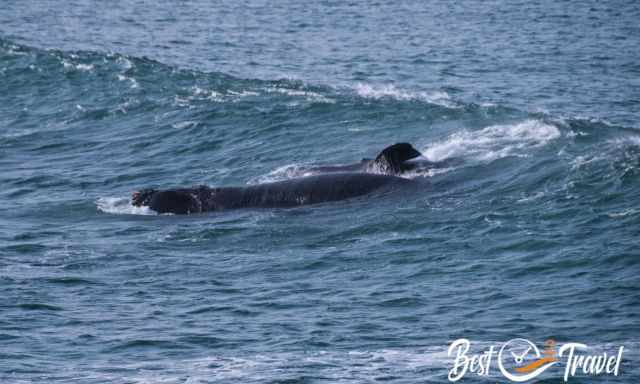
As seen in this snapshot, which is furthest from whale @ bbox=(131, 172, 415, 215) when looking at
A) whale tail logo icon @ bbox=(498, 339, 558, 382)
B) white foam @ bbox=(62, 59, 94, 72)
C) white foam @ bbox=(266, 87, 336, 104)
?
white foam @ bbox=(62, 59, 94, 72)

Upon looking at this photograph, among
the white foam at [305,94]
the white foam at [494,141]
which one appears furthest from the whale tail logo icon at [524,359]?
the white foam at [305,94]

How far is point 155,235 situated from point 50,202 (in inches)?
207

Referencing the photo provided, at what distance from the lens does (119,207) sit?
30.2m

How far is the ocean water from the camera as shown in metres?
19.6

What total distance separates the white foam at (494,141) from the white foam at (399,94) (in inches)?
185

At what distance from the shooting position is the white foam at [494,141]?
106 feet

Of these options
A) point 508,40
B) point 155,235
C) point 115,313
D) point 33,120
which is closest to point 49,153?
point 33,120

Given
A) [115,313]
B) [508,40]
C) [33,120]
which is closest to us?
[115,313]

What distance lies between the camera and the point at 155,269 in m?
24.3

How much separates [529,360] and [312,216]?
9.99 m

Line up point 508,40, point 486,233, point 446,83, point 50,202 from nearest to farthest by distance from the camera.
Answer: point 486,233 → point 50,202 → point 446,83 → point 508,40

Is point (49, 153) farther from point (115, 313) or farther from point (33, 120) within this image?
point (115, 313)

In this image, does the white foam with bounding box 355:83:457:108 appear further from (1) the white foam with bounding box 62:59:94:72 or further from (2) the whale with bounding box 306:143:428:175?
(1) the white foam with bounding box 62:59:94:72

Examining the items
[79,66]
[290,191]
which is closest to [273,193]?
[290,191]
